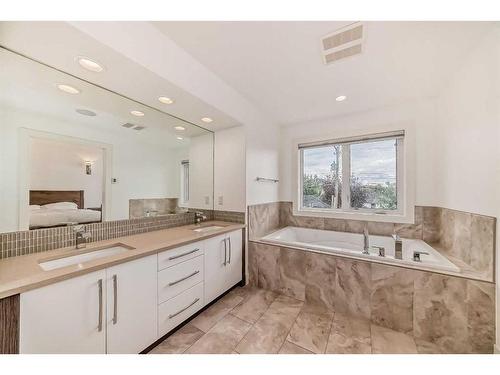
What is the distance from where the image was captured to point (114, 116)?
1774mm

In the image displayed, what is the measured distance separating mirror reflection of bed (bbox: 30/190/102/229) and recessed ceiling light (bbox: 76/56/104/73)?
0.95 m

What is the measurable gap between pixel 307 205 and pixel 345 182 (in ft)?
2.21

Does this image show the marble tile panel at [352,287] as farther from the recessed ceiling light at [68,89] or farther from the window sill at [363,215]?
the recessed ceiling light at [68,89]

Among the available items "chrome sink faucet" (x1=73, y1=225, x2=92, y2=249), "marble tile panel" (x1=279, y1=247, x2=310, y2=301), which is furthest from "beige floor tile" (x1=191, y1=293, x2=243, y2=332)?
"chrome sink faucet" (x1=73, y1=225, x2=92, y2=249)

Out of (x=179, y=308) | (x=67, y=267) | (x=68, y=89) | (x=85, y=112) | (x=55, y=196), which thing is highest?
(x=68, y=89)

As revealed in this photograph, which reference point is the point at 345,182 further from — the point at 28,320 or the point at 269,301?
the point at 28,320

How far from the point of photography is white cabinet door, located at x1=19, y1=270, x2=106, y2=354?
90 cm

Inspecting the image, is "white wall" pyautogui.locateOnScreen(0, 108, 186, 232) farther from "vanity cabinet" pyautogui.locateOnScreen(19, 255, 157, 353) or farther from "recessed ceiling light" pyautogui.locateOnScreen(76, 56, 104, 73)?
"vanity cabinet" pyautogui.locateOnScreen(19, 255, 157, 353)

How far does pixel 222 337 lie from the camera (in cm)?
152

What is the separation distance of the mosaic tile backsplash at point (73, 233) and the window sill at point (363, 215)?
1.19 metres

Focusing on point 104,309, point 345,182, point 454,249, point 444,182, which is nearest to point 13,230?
point 104,309

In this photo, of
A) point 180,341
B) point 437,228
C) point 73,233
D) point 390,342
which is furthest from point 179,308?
point 437,228

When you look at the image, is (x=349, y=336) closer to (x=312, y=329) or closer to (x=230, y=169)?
(x=312, y=329)

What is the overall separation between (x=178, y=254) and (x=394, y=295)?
190cm
